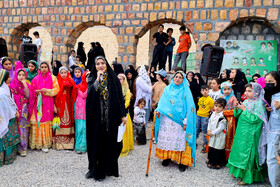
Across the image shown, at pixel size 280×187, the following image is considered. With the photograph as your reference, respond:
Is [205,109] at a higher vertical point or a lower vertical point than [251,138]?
higher

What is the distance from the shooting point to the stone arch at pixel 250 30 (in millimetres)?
7422

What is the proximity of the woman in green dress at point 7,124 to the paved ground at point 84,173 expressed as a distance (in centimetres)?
18

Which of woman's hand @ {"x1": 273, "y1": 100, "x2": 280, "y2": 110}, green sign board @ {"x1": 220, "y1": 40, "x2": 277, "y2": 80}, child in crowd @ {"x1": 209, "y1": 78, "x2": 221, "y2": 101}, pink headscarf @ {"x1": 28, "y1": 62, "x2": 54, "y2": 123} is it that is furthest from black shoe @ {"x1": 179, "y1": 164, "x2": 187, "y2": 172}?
green sign board @ {"x1": 220, "y1": 40, "x2": 277, "y2": 80}

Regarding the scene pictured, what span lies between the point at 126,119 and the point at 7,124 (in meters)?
1.86

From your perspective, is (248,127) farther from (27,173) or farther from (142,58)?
(142,58)

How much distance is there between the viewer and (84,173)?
11.5 feet

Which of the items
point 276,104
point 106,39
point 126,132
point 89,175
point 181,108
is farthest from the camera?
point 106,39

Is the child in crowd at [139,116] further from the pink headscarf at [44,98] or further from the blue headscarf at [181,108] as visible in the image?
the pink headscarf at [44,98]

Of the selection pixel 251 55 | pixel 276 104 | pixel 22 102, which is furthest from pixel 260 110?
pixel 251 55

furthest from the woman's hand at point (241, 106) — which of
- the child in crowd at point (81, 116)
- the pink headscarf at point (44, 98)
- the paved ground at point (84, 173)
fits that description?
the pink headscarf at point (44, 98)

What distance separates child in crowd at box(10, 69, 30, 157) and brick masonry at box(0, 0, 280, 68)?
5230mm

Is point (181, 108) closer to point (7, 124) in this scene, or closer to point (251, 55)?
point (7, 124)

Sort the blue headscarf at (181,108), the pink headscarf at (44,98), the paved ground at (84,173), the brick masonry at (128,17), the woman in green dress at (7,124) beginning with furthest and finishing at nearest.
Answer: the brick masonry at (128,17) → the pink headscarf at (44,98) → the blue headscarf at (181,108) → the woman in green dress at (7,124) → the paved ground at (84,173)

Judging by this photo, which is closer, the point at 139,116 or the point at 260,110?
the point at 260,110
